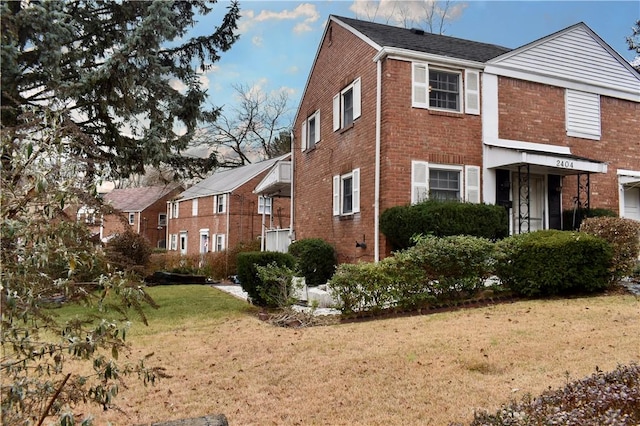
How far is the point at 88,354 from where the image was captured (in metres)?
2.19

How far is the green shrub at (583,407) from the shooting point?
2.84 meters

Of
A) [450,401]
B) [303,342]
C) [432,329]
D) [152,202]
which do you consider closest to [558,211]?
[432,329]

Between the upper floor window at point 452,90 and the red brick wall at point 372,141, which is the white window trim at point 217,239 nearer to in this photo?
the red brick wall at point 372,141

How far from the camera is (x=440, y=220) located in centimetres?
1053

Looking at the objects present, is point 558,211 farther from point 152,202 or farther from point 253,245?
point 152,202

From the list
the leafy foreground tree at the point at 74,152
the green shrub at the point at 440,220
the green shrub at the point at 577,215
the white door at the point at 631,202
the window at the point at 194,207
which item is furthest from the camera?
the window at the point at 194,207

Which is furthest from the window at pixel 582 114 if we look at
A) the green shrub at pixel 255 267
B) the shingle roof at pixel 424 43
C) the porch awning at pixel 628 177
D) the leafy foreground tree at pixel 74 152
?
the leafy foreground tree at pixel 74 152

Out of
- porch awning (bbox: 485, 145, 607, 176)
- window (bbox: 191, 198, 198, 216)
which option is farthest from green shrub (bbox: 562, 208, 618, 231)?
window (bbox: 191, 198, 198, 216)

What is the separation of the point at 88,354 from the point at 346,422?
235cm

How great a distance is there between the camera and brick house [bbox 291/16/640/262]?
1182 centimetres

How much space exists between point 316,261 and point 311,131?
5662 mm

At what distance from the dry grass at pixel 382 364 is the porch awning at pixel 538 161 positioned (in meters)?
4.54

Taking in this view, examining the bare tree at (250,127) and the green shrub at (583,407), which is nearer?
the green shrub at (583,407)

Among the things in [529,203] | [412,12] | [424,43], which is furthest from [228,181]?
[529,203]
